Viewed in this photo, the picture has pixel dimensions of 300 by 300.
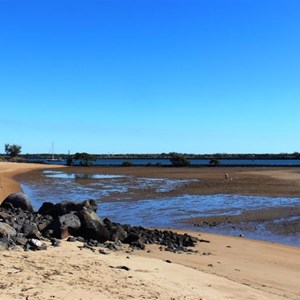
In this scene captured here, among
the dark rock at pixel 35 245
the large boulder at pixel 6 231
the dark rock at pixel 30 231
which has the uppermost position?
the large boulder at pixel 6 231

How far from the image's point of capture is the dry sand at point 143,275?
24.0 feet

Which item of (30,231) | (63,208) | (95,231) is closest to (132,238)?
(95,231)

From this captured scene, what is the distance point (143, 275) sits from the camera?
28.3ft

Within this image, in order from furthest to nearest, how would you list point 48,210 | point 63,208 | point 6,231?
1. point 48,210
2. point 63,208
3. point 6,231

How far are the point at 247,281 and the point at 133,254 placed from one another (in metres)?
3.05

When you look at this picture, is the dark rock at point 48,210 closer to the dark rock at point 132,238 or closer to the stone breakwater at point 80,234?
the stone breakwater at point 80,234

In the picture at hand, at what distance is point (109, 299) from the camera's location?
23.0 ft

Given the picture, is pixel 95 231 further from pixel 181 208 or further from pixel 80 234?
pixel 181 208

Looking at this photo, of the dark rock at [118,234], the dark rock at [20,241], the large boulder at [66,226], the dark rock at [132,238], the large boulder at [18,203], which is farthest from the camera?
the large boulder at [18,203]

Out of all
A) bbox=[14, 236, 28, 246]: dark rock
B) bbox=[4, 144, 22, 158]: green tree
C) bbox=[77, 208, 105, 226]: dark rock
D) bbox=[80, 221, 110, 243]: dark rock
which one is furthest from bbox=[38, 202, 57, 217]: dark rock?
bbox=[4, 144, 22, 158]: green tree

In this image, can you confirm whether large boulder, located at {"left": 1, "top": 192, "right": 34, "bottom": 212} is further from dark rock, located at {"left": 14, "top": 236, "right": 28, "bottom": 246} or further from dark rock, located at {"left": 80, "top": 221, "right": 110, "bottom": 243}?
dark rock, located at {"left": 14, "top": 236, "right": 28, "bottom": 246}

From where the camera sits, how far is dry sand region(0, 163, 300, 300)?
7.31 metres

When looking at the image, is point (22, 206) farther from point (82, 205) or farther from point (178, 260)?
point (178, 260)

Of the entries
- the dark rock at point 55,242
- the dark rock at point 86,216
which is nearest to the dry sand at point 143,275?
the dark rock at point 55,242
